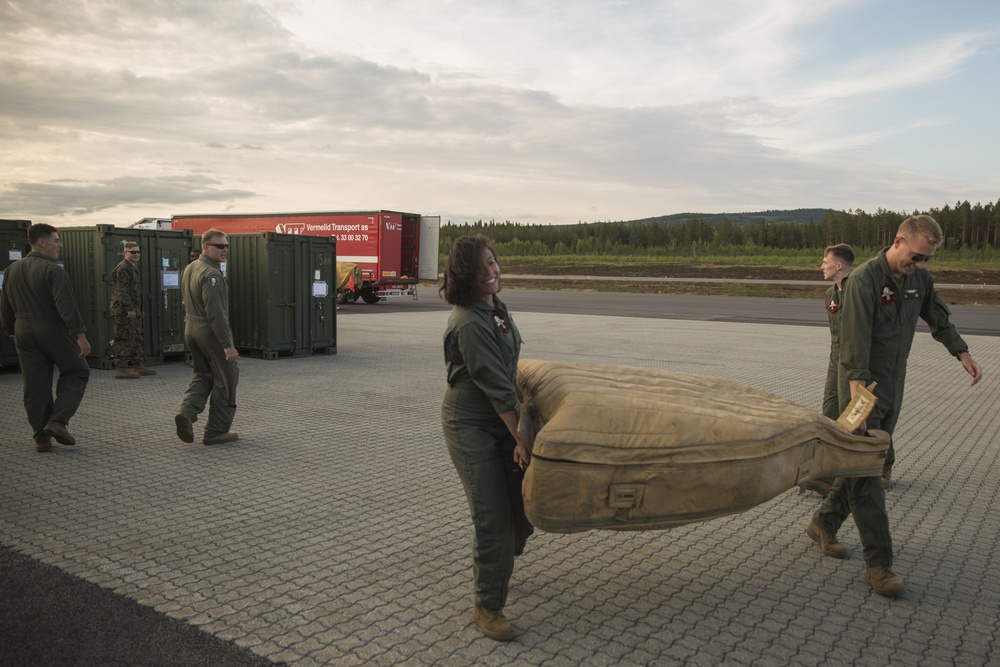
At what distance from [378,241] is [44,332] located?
70.5ft

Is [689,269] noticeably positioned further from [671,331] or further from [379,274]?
[671,331]

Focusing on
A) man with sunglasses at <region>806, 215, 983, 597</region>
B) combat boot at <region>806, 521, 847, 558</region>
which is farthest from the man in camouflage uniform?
man with sunglasses at <region>806, 215, 983, 597</region>

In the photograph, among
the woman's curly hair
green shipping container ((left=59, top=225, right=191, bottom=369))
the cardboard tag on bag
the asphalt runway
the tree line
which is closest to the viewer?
the woman's curly hair

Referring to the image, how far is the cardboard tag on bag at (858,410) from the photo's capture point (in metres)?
4.08

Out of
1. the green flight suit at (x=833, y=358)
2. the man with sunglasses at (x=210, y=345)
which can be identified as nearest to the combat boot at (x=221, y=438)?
the man with sunglasses at (x=210, y=345)

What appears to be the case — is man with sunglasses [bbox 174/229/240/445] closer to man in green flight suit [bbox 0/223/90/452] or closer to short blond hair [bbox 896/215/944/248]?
man in green flight suit [bbox 0/223/90/452]

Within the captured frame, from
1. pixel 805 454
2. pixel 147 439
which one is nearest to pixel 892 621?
pixel 805 454

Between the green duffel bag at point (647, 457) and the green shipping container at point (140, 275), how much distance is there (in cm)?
1070

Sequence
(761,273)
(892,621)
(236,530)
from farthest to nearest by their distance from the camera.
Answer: (761,273) → (236,530) → (892,621)

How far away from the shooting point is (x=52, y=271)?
6938mm

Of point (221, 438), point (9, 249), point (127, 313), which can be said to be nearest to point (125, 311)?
point (127, 313)

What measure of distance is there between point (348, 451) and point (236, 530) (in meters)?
2.20

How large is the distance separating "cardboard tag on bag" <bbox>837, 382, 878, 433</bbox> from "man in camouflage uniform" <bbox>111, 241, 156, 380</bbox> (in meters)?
10.2

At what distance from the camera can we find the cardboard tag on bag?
A: 4.08m
